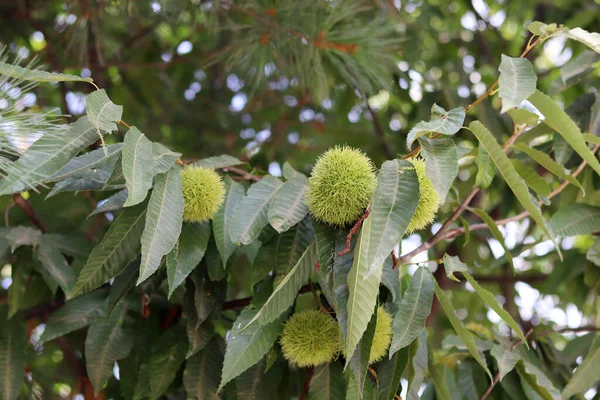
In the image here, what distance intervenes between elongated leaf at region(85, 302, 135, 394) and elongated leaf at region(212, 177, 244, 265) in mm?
338

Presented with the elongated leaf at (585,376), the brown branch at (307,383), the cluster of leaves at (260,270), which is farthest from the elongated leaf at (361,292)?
the elongated leaf at (585,376)

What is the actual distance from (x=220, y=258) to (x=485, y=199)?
60.5 inches

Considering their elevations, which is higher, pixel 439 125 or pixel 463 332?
pixel 439 125

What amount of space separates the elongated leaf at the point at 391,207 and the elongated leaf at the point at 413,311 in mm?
210

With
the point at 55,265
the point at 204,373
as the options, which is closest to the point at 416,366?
the point at 204,373

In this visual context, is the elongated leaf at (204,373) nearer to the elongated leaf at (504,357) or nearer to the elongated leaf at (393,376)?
the elongated leaf at (393,376)

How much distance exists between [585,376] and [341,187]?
674 mm

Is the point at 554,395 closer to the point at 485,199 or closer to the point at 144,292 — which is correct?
the point at 144,292

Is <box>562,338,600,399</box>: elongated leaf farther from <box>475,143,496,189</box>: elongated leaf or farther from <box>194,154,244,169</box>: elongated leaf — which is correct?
<box>194,154,244,169</box>: elongated leaf

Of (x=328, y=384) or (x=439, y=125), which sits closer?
(x=439, y=125)

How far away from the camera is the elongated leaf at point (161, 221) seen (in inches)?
34.7

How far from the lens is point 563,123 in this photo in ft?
2.97

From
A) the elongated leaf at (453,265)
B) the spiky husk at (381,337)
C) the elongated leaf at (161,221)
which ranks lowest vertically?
the spiky husk at (381,337)

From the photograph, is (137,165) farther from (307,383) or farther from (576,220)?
(576,220)
